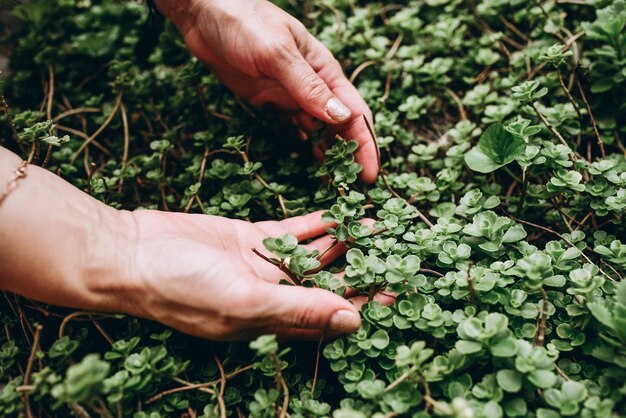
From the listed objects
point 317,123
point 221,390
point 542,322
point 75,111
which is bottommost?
point 221,390

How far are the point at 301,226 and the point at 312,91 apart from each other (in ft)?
1.77

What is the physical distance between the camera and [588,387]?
4.70ft

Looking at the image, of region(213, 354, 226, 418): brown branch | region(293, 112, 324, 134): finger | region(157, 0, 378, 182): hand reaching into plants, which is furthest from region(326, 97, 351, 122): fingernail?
region(213, 354, 226, 418): brown branch

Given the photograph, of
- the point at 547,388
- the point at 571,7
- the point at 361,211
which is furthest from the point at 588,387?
the point at 571,7

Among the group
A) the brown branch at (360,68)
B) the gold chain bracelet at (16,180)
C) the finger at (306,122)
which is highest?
the gold chain bracelet at (16,180)

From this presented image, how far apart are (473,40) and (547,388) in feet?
6.03

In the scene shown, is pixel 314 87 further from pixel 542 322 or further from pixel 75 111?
pixel 75 111

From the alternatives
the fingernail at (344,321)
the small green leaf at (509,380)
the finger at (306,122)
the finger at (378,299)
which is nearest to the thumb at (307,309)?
the fingernail at (344,321)

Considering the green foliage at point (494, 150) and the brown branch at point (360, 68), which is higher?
the brown branch at point (360, 68)

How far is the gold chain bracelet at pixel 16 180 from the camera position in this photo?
1.57m

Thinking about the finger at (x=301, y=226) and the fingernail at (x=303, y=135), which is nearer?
the finger at (x=301, y=226)

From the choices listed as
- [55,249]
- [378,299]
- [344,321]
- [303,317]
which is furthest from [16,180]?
[378,299]

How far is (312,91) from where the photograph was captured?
6.59 ft

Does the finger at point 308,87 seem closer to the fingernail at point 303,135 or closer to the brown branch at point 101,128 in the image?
the fingernail at point 303,135
